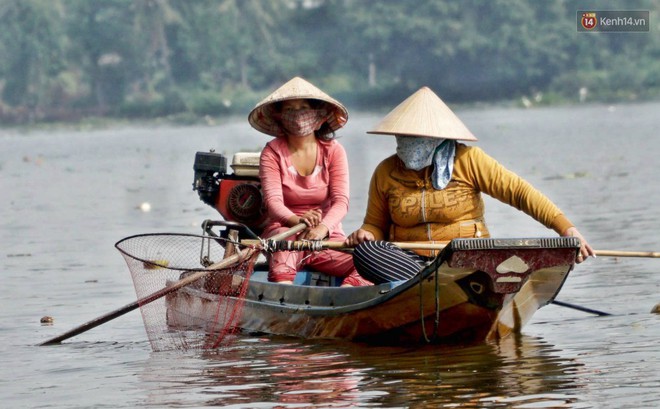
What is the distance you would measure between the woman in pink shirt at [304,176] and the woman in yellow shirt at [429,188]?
53cm

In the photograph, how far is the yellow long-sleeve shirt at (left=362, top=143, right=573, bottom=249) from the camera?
7465 mm

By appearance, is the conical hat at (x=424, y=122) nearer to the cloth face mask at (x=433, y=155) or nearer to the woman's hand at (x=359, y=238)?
the cloth face mask at (x=433, y=155)

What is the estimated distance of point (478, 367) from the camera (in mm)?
7078

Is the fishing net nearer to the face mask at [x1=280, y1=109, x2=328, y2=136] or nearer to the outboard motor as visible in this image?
the outboard motor

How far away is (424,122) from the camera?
750cm

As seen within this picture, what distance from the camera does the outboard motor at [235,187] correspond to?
8.68 m

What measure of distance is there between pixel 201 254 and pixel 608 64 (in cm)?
5580

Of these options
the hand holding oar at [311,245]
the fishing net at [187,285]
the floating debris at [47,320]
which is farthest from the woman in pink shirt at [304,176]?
the floating debris at [47,320]

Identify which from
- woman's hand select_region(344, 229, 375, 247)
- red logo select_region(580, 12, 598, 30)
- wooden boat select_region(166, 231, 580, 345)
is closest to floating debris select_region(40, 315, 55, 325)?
wooden boat select_region(166, 231, 580, 345)

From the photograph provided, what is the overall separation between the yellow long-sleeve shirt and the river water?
1.99ft

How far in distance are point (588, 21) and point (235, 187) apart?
170 ft

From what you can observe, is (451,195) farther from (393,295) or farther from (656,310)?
(656,310)

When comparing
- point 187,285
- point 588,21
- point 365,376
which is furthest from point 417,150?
point 588,21

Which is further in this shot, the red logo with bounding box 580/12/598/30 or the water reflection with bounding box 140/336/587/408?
the red logo with bounding box 580/12/598/30
